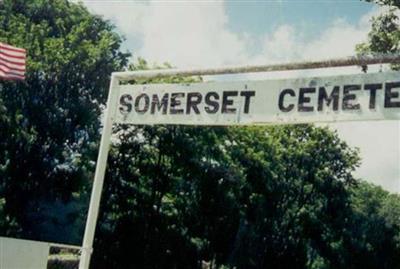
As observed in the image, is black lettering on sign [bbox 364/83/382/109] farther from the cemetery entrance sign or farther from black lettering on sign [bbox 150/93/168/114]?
black lettering on sign [bbox 150/93/168/114]

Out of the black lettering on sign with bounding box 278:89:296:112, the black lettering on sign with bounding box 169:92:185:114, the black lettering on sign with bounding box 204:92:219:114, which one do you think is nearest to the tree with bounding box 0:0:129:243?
the black lettering on sign with bounding box 169:92:185:114

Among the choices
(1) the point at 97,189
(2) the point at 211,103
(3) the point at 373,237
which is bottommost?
(1) the point at 97,189

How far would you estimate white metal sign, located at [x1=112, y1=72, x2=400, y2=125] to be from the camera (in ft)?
19.8

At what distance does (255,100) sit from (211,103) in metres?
0.60

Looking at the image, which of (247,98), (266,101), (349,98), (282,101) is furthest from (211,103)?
(349,98)

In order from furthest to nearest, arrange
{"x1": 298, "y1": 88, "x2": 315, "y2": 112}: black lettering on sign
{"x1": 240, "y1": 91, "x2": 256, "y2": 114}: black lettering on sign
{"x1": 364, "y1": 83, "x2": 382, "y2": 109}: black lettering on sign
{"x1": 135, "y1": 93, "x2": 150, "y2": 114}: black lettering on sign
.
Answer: {"x1": 135, "y1": 93, "x2": 150, "y2": 114}: black lettering on sign < {"x1": 240, "y1": 91, "x2": 256, "y2": 114}: black lettering on sign < {"x1": 298, "y1": 88, "x2": 315, "y2": 112}: black lettering on sign < {"x1": 364, "y1": 83, "x2": 382, "y2": 109}: black lettering on sign

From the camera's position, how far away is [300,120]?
638cm

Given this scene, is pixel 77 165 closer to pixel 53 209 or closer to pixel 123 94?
pixel 53 209

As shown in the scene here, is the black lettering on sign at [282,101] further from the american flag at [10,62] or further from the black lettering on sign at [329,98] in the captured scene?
the american flag at [10,62]

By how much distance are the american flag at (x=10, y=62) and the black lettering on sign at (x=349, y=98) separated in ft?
22.1

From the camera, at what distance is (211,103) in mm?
6922

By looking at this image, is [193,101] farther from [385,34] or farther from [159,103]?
[385,34]

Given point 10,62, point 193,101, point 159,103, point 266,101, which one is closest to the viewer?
point 266,101

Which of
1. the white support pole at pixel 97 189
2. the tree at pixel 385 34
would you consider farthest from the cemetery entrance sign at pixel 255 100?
the tree at pixel 385 34
